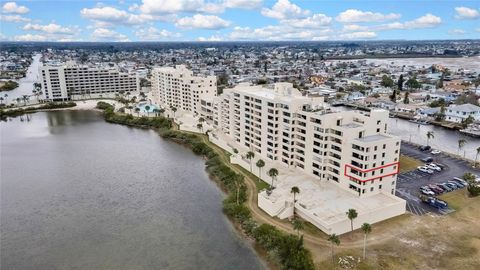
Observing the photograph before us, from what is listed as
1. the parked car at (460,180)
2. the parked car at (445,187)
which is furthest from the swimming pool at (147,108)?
the parked car at (460,180)

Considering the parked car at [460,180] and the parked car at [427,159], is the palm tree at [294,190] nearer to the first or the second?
the parked car at [460,180]

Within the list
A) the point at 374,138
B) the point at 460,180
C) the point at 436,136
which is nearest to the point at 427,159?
the point at 460,180

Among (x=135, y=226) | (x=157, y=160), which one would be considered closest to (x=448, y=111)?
(x=157, y=160)

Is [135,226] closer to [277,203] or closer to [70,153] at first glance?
[277,203]

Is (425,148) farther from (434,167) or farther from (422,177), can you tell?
(422,177)

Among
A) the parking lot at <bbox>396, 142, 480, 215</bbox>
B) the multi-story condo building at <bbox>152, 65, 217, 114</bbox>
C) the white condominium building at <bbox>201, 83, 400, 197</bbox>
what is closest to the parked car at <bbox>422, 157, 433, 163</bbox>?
the parking lot at <bbox>396, 142, 480, 215</bbox>
